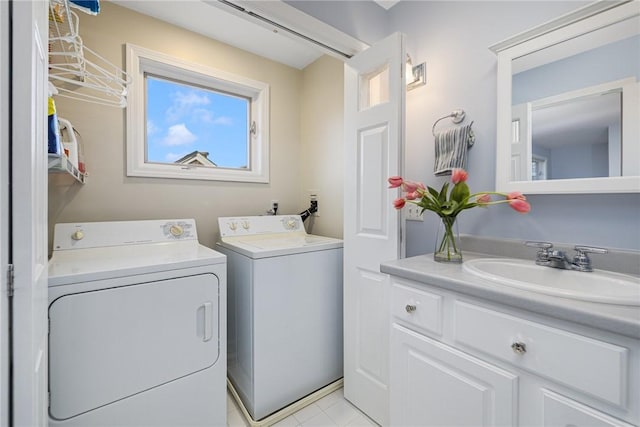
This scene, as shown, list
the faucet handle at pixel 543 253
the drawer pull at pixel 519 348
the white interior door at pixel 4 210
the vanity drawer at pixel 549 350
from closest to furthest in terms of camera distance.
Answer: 1. the white interior door at pixel 4 210
2. the vanity drawer at pixel 549 350
3. the drawer pull at pixel 519 348
4. the faucet handle at pixel 543 253

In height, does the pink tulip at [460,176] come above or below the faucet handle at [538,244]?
above

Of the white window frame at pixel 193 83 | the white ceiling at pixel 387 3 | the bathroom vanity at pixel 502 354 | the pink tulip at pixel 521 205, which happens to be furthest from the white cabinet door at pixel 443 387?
the white ceiling at pixel 387 3

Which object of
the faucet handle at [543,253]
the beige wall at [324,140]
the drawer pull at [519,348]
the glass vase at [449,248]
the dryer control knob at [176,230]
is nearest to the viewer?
the drawer pull at [519,348]

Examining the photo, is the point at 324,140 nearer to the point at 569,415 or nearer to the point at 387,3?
the point at 387,3

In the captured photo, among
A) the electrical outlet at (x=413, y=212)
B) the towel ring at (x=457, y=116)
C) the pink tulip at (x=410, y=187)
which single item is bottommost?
the electrical outlet at (x=413, y=212)

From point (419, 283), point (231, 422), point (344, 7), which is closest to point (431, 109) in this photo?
point (344, 7)

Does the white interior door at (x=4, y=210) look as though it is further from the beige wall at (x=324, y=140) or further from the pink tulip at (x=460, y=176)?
the beige wall at (x=324, y=140)

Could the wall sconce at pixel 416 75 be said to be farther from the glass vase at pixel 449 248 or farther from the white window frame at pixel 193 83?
the white window frame at pixel 193 83

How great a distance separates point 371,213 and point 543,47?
1.08 meters

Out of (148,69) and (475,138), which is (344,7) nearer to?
(475,138)

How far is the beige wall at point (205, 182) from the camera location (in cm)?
173

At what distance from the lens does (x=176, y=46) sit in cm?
202

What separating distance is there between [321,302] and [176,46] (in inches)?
83.9

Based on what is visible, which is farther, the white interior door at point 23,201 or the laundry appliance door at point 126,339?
the laundry appliance door at point 126,339
